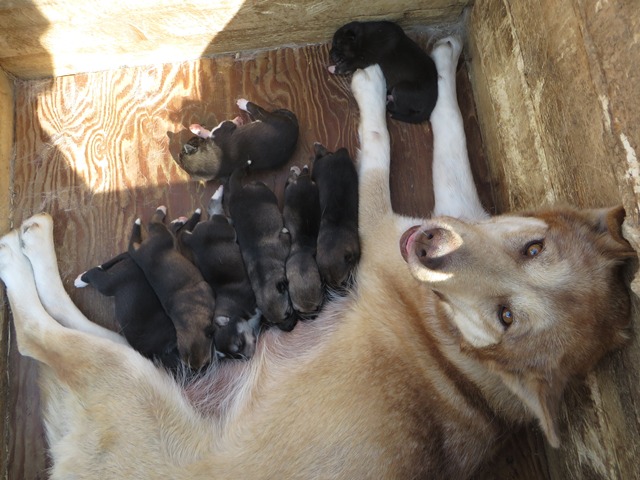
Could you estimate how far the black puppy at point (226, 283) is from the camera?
9.84ft

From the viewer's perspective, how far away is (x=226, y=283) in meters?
3.11

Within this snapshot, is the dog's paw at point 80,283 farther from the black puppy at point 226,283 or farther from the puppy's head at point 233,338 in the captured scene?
the puppy's head at point 233,338

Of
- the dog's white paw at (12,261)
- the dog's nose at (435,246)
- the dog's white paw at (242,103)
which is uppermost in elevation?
the dog's white paw at (242,103)

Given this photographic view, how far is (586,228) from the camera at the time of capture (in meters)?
2.18

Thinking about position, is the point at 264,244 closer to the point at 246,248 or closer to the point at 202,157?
the point at 246,248

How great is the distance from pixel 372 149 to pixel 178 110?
1.37 m

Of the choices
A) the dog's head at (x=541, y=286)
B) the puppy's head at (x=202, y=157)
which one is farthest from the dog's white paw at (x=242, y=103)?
the dog's head at (x=541, y=286)

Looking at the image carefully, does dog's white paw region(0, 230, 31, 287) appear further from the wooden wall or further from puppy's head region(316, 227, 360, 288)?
the wooden wall

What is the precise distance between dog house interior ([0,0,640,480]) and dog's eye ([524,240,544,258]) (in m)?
0.53

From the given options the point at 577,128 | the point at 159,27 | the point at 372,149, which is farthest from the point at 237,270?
the point at 577,128

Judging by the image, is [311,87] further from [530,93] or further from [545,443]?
[545,443]

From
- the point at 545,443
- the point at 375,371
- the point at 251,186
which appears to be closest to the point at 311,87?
the point at 251,186

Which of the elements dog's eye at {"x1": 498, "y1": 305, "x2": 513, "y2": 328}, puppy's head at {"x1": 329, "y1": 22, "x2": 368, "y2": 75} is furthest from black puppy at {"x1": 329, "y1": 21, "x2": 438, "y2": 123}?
dog's eye at {"x1": 498, "y1": 305, "x2": 513, "y2": 328}

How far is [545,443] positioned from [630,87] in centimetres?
218
